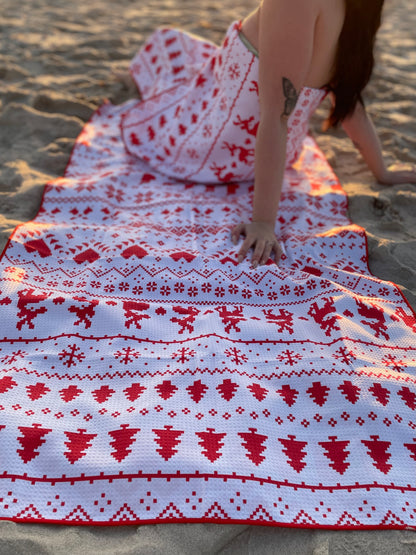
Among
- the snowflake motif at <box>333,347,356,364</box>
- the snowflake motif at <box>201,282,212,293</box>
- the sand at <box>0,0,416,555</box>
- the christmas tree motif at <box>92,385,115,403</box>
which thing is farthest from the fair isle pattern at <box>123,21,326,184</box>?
the christmas tree motif at <box>92,385,115,403</box>

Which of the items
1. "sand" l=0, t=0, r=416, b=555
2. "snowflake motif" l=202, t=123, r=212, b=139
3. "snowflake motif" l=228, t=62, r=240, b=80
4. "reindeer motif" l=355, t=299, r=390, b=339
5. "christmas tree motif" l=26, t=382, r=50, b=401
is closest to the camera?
"sand" l=0, t=0, r=416, b=555

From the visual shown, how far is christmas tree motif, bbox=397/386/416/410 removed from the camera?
117 centimetres

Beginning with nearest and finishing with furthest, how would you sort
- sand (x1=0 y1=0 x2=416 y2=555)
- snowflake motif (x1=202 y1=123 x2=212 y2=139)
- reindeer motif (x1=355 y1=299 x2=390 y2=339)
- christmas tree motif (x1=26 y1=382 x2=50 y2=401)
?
1. sand (x1=0 y1=0 x2=416 y2=555)
2. christmas tree motif (x1=26 y1=382 x2=50 y2=401)
3. reindeer motif (x1=355 y1=299 x2=390 y2=339)
4. snowflake motif (x1=202 y1=123 x2=212 y2=139)

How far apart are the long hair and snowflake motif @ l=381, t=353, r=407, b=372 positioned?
36.5 inches

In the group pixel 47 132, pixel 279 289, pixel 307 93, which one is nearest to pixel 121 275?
pixel 279 289

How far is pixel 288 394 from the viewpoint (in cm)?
119

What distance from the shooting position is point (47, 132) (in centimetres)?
231

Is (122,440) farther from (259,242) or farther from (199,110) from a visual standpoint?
(199,110)

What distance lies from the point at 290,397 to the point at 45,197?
Result: 1.21 metres

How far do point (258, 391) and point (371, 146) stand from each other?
128 centimetres

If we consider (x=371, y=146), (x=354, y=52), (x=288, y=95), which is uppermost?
(x=354, y=52)

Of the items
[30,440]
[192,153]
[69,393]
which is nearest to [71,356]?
[69,393]

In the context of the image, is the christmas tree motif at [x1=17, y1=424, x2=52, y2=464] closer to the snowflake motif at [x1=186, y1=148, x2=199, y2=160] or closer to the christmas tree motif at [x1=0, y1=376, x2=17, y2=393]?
the christmas tree motif at [x1=0, y1=376, x2=17, y2=393]

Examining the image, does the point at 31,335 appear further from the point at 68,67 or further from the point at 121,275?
the point at 68,67
